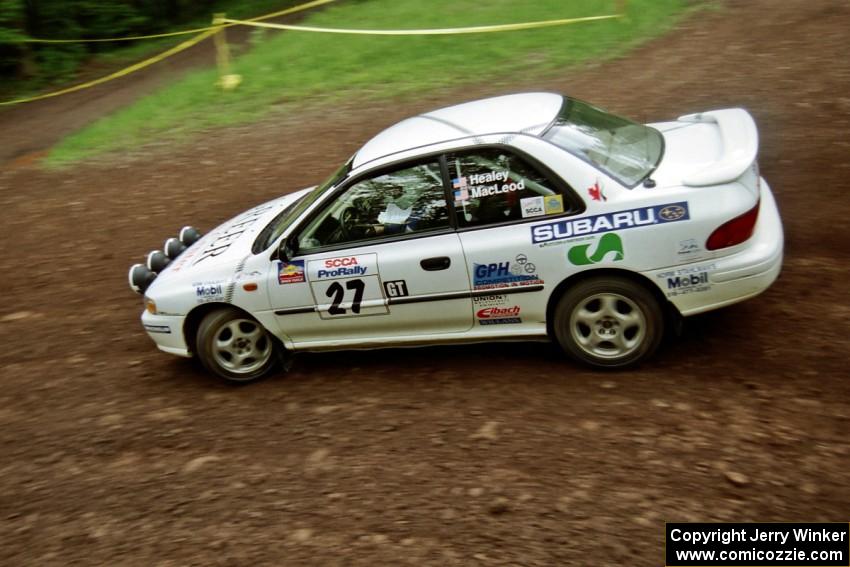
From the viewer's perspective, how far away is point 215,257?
5.89 m

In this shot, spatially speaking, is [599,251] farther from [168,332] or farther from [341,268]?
[168,332]

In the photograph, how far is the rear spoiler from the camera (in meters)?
4.76

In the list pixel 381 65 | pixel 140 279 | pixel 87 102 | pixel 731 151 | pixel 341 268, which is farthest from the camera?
pixel 87 102

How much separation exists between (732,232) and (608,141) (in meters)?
1.03

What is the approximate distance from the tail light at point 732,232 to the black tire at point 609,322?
0.50 metres

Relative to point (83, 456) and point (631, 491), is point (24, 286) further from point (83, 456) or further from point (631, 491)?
point (631, 491)

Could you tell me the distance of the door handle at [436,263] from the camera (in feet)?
16.9

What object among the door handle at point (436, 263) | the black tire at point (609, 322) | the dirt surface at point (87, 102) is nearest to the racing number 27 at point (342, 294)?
the door handle at point (436, 263)

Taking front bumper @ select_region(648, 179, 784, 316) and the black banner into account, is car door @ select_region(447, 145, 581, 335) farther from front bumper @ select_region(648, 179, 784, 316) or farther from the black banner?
the black banner

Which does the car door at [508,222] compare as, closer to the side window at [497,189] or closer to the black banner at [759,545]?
the side window at [497,189]

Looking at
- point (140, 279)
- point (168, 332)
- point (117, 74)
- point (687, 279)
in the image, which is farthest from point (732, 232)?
point (117, 74)

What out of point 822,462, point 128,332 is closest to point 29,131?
point 128,332

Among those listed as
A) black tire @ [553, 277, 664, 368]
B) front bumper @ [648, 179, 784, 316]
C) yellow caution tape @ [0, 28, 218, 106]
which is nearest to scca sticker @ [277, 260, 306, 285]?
black tire @ [553, 277, 664, 368]

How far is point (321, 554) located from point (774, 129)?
22.1 ft
